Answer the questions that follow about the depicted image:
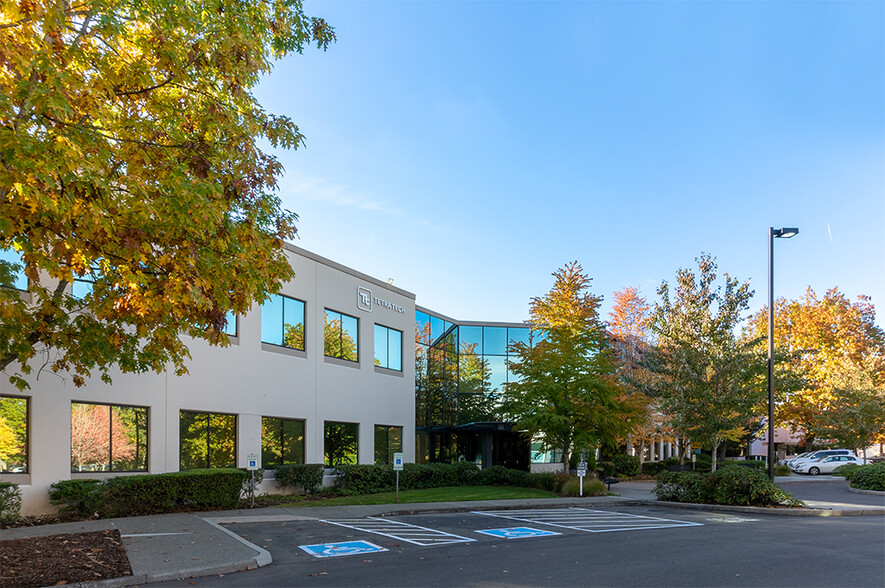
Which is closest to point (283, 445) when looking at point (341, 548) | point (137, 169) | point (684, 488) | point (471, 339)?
point (341, 548)

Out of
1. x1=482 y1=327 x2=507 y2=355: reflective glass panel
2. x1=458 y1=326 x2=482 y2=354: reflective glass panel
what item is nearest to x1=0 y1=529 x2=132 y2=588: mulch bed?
x1=458 y1=326 x2=482 y2=354: reflective glass panel

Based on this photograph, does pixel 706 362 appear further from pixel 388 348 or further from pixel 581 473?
pixel 388 348

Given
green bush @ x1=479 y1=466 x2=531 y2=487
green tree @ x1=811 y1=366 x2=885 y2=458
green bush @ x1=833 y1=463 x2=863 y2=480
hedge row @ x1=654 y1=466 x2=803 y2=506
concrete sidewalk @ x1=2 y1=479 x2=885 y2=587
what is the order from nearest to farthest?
concrete sidewalk @ x1=2 y1=479 x2=885 y2=587, hedge row @ x1=654 y1=466 x2=803 y2=506, green bush @ x1=479 y1=466 x2=531 y2=487, green bush @ x1=833 y1=463 x2=863 y2=480, green tree @ x1=811 y1=366 x2=885 y2=458

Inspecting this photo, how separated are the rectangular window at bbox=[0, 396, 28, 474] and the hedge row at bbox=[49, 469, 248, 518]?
94 cm

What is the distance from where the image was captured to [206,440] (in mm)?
21172

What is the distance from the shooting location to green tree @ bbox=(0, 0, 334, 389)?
8.98 metres

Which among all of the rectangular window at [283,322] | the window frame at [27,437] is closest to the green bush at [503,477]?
the rectangular window at [283,322]

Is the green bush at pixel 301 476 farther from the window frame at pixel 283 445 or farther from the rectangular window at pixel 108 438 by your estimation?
the rectangular window at pixel 108 438

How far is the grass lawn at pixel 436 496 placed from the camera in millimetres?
21656

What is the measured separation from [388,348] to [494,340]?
469 inches

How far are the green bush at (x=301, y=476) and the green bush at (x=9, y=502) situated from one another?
27.9 ft

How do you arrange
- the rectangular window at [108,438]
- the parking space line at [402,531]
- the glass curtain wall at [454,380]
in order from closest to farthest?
the parking space line at [402,531] < the rectangular window at [108,438] < the glass curtain wall at [454,380]

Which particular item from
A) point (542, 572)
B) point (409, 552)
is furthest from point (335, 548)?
point (542, 572)

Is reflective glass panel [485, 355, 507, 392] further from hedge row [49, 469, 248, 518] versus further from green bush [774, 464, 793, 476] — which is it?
hedge row [49, 469, 248, 518]
